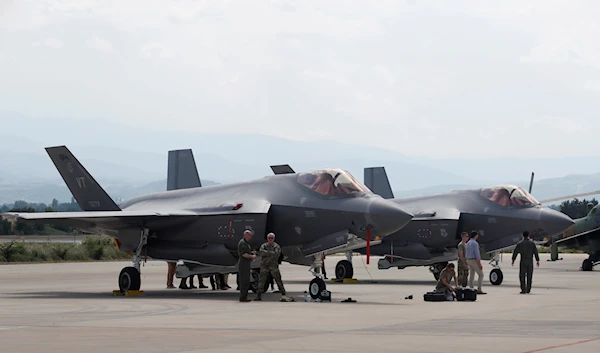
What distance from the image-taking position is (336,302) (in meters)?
21.0

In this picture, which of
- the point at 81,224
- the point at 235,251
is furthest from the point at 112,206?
the point at 235,251

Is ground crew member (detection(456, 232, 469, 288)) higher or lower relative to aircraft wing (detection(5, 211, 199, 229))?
lower

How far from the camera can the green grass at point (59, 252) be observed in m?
46.6

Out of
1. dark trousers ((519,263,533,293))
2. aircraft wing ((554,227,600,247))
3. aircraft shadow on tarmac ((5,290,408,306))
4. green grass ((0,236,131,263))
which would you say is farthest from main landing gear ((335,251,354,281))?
green grass ((0,236,131,263))

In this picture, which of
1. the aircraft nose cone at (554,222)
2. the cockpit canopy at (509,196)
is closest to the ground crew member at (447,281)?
the aircraft nose cone at (554,222)

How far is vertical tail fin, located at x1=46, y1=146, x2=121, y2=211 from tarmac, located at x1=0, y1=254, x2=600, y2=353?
7.87 feet

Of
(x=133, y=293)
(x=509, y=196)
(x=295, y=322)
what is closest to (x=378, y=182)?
(x=509, y=196)

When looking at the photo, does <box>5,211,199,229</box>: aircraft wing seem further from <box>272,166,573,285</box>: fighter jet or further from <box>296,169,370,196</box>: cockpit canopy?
<box>272,166,573,285</box>: fighter jet

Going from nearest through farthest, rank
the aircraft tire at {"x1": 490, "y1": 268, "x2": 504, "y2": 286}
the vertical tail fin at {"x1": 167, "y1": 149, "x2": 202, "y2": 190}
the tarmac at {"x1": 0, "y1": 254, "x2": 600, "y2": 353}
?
the tarmac at {"x1": 0, "y1": 254, "x2": 600, "y2": 353} < the aircraft tire at {"x1": 490, "y1": 268, "x2": 504, "y2": 286} < the vertical tail fin at {"x1": 167, "y1": 149, "x2": 202, "y2": 190}

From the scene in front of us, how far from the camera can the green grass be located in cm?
4662

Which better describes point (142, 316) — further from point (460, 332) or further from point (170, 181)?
point (170, 181)

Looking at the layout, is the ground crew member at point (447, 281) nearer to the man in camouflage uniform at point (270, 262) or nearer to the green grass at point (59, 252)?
the man in camouflage uniform at point (270, 262)

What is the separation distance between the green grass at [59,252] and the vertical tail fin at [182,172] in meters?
17.2

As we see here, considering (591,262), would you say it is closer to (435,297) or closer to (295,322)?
(435,297)
